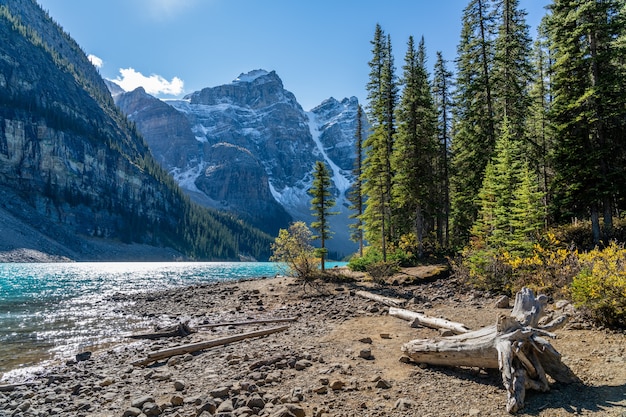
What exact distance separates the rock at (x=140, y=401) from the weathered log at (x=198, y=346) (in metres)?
3.69

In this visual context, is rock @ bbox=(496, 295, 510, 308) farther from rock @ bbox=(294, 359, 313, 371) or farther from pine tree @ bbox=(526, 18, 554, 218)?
pine tree @ bbox=(526, 18, 554, 218)

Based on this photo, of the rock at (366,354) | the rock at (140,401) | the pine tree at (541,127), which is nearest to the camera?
the rock at (140,401)

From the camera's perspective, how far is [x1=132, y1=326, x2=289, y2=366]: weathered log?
37.8ft

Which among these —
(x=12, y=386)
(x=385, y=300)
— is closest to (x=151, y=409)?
(x=12, y=386)

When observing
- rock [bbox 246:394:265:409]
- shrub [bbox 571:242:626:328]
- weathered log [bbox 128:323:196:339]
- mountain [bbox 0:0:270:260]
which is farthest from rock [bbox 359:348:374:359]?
mountain [bbox 0:0:270:260]

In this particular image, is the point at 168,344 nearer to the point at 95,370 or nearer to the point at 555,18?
the point at 95,370

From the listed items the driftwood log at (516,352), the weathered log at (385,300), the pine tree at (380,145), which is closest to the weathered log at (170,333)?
the weathered log at (385,300)

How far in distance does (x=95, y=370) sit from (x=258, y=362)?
5.76 metres

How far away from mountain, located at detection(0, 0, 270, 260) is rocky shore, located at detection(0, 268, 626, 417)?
4244 inches

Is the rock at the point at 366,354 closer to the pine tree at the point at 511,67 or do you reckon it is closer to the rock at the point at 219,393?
the rock at the point at 219,393

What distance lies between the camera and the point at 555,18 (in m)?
20.7

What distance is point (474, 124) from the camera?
2970 cm

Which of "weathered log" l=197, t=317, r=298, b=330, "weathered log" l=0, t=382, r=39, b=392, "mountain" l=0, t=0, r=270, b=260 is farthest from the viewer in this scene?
"mountain" l=0, t=0, r=270, b=260

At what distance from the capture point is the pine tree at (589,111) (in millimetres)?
18109
